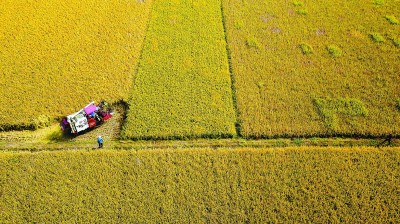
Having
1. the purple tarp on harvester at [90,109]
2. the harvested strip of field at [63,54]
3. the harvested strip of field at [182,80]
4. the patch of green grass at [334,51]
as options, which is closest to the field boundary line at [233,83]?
the harvested strip of field at [182,80]

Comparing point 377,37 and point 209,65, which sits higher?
point 377,37

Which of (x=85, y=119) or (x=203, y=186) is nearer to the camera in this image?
(x=203, y=186)

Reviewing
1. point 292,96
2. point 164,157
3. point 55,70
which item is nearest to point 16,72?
point 55,70

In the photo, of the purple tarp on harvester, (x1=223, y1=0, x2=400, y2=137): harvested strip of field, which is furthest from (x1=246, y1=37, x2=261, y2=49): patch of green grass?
the purple tarp on harvester

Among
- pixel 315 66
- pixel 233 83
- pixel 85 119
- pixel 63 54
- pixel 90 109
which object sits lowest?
→ pixel 85 119

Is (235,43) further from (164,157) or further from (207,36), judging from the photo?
(164,157)

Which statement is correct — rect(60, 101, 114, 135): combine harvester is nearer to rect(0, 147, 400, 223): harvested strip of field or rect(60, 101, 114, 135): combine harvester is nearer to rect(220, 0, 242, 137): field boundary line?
rect(0, 147, 400, 223): harvested strip of field

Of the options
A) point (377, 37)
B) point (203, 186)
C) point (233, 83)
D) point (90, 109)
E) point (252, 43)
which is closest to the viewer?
point (203, 186)

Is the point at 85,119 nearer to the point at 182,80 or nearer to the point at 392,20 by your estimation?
the point at 182,80

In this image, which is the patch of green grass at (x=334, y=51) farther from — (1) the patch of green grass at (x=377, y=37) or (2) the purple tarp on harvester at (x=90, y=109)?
(2) the purple tarp on harvester at (x=90, y=109)

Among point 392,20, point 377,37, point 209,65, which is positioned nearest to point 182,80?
Answer: point 209,65
